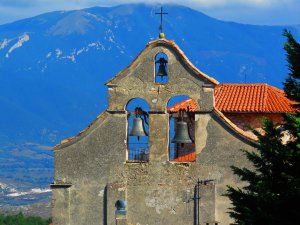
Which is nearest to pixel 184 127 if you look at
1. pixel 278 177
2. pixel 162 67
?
pixel 162 67

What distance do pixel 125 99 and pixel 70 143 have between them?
2110 mm

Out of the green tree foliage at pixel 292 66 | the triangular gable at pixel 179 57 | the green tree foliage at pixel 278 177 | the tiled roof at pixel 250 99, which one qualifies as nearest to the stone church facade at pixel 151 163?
the triangular gable at pixel 179 57

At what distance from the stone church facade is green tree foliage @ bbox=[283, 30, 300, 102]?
6512 millimetres

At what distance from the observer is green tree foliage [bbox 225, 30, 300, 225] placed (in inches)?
854

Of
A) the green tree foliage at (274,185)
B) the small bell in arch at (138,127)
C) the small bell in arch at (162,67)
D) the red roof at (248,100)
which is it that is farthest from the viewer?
the red roof at (248,100)

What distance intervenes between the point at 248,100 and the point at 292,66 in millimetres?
12876

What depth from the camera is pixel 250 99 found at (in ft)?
116

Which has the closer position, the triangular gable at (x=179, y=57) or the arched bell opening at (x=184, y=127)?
the triangular gable at (x=179, y=57)

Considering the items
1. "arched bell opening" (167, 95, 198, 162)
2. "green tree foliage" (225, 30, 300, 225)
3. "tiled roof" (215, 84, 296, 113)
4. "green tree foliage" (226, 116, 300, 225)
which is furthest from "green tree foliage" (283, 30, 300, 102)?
"tiled roof" (215, 84, 296, 113)

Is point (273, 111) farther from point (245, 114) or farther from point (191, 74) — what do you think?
point (191, 74)

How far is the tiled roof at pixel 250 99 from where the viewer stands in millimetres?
34000

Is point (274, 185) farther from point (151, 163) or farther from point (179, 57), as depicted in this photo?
point (151, 163)

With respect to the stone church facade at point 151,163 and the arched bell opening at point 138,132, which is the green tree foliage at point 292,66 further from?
the arched bell opening at point 138,132

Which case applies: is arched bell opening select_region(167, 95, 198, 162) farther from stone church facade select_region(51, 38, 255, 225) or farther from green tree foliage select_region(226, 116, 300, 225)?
green tree foliage select_region(226, 116, 300, 225)
